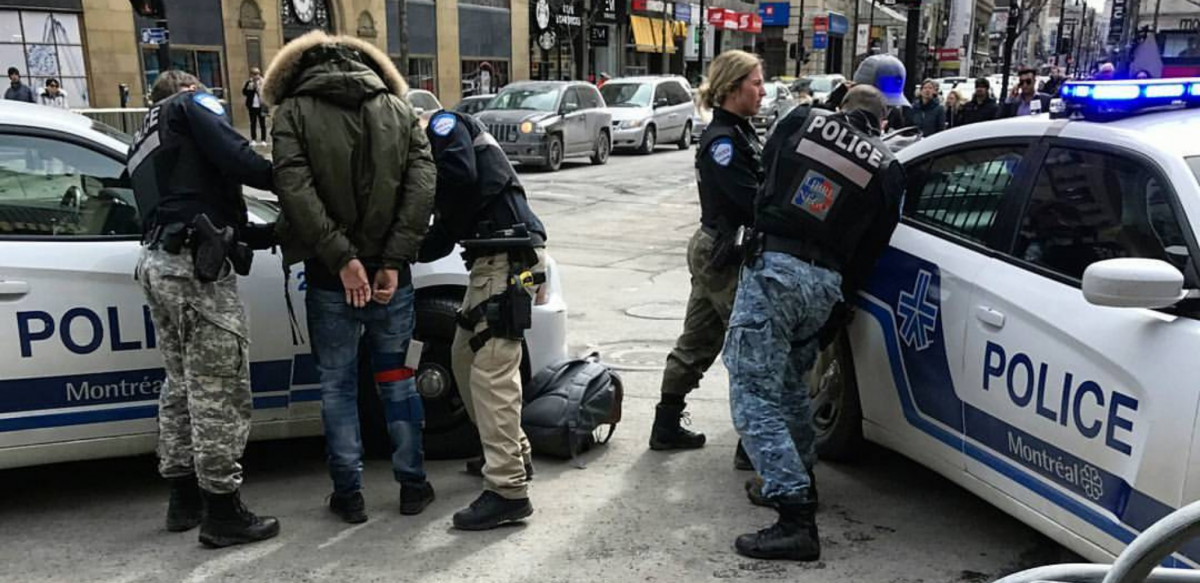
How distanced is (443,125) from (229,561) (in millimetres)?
1730

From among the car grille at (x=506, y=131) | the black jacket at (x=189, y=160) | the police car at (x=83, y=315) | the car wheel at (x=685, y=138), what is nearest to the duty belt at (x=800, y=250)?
the black jacket at (x=189, y=160)

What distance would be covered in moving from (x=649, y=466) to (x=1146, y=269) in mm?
2409

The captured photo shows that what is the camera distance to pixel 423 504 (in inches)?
155

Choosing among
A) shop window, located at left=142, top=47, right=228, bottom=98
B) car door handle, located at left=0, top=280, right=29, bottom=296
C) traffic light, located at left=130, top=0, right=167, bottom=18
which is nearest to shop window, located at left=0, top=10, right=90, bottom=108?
shop window, located at left=142, top=47, right=228, bottom=98

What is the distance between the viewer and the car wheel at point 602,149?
20047 mm

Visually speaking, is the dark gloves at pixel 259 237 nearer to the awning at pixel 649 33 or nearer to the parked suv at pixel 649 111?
the parked suv at pixel 649 111

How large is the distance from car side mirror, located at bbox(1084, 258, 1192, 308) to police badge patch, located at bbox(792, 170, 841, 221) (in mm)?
977

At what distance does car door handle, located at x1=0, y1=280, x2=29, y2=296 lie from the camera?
3.54 m

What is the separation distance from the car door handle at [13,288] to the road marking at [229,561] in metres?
1.18

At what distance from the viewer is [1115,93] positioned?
317 centimetres

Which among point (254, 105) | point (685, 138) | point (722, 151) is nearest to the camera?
point (722, 151)

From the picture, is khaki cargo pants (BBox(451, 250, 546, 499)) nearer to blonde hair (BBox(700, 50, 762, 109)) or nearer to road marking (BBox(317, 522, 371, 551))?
road marking (BBox(317, 522, 371, 551))

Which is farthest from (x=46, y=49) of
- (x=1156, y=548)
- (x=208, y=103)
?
(x=1156, y=548)

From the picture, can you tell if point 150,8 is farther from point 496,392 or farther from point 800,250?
point 800,250
